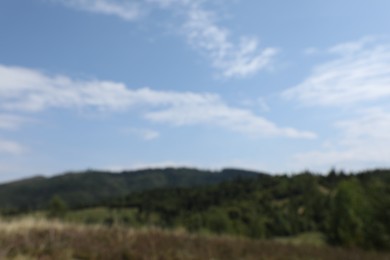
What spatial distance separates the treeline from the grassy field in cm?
340

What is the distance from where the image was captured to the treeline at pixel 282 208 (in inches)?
2063

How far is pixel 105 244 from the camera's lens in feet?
35.0

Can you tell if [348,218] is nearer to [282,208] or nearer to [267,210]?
[282,208]

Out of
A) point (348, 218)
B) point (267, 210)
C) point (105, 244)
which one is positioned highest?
point (105, 244)

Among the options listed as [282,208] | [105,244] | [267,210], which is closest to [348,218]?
[105,244]

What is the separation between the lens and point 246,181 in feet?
599

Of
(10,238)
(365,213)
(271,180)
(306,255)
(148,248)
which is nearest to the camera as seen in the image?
(10,238)

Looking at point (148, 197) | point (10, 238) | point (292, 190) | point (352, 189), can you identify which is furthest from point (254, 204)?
point (10, 238)

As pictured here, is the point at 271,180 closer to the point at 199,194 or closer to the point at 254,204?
the point at 199,194

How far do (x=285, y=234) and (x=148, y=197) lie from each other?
7391cm

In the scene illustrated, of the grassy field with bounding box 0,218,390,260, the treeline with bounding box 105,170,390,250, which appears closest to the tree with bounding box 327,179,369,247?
the treeline with bounding box 105,170,390,250

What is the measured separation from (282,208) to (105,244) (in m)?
107

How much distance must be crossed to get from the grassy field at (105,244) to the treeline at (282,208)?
11.2 ft

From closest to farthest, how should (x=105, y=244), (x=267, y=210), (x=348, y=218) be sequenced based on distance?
(x=105, y=244) < (x=348, y=218) < (x=267, y=210)
